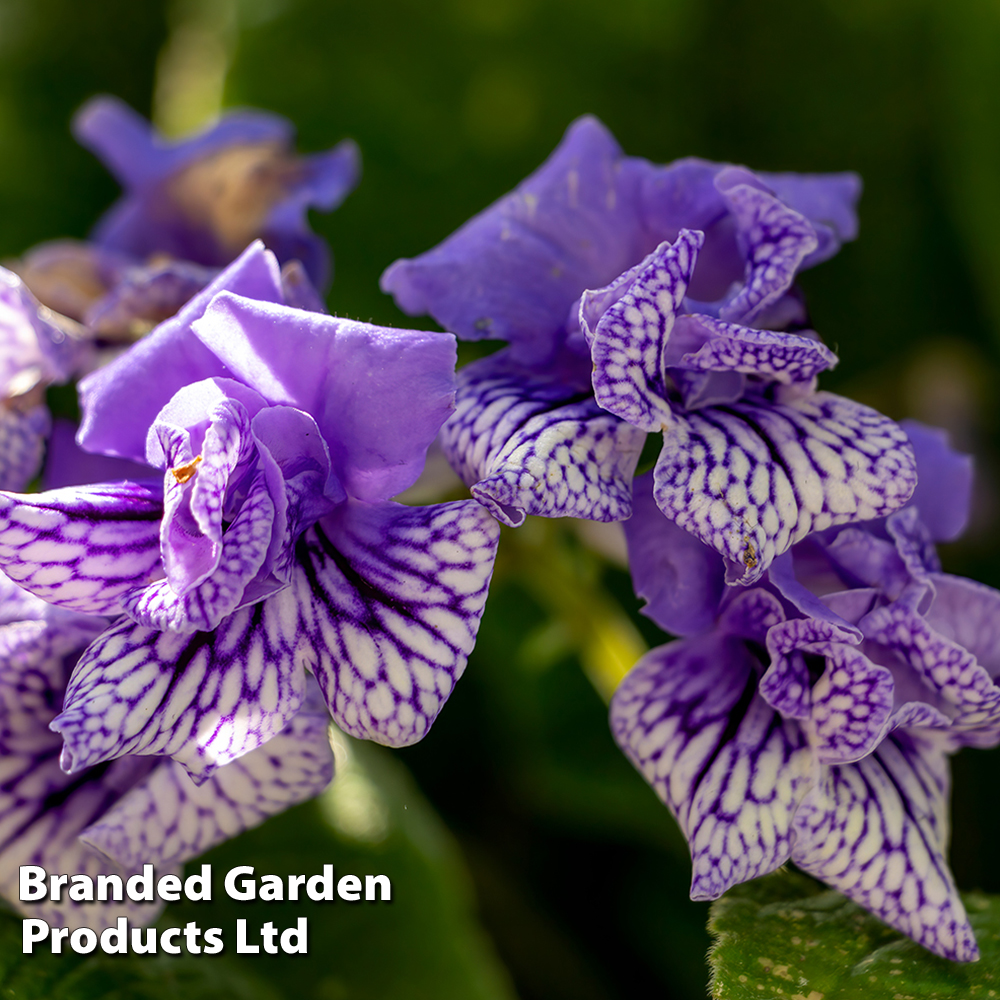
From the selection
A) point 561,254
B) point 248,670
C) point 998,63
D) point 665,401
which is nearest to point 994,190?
point 998,63

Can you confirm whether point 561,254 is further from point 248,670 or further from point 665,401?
point 248,670

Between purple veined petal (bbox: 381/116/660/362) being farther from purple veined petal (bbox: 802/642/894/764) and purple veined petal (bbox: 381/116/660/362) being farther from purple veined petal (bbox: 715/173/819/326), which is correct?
purple veined petal (bbox: 802/642/894/764)

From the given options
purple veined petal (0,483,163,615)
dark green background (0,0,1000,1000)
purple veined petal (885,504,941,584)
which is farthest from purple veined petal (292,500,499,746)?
dark green background (0,0,1000,1000)

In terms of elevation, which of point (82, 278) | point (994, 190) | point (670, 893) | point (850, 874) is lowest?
point (850, 874)

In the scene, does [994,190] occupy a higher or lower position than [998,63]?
lower

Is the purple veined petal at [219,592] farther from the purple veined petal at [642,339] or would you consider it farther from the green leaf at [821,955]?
the green leaf at [821,955]

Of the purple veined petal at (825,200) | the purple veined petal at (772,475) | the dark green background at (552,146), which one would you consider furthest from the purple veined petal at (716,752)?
the dark green background at (552,146)
